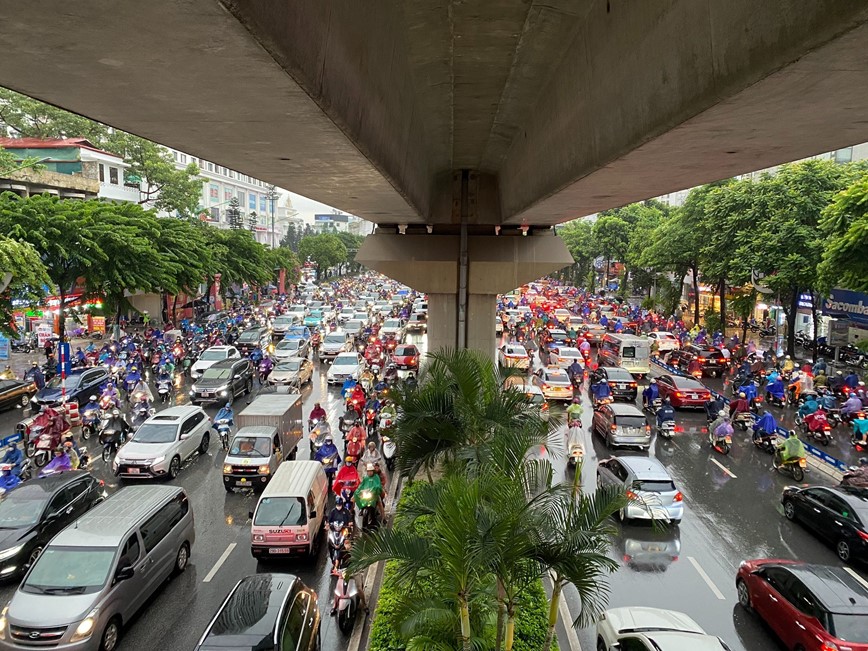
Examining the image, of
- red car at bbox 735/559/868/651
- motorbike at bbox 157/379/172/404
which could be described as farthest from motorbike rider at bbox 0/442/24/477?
red car at bbox 735/559/868/651

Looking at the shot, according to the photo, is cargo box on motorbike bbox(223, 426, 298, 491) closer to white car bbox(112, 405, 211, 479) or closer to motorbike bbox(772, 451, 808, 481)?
white car bbox(112, 405, 211, 479)

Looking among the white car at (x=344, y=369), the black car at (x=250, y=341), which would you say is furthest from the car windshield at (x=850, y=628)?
the black car at (x=250, y=341)

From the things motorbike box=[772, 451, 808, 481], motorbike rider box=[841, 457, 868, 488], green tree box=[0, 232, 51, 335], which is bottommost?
motorbike box=[772, 451, 808, 481]

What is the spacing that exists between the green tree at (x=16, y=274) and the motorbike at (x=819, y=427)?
2467 cm

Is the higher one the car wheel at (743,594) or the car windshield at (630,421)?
the car windshield at (630,421)

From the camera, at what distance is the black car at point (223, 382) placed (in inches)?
874

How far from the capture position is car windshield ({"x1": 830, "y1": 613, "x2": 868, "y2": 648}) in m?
7.25

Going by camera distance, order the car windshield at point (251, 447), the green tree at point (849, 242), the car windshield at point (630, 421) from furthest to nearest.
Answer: the green tree at point (849, 242)
the car windshield at point (630, 421)
the car windshield at point (251, 447)

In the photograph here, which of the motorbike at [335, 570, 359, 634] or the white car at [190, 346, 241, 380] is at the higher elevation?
the white car at [190, 346, 241, 380]

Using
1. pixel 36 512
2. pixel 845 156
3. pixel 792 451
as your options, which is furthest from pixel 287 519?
pixel 845 156

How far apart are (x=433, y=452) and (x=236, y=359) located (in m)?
19.0

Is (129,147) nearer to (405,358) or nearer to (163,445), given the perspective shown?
(405,358)

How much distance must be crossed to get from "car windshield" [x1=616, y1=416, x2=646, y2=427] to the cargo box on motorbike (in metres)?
9.53

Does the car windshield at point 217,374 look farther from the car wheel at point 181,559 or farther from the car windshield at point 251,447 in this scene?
the car wheel at point 181,559
